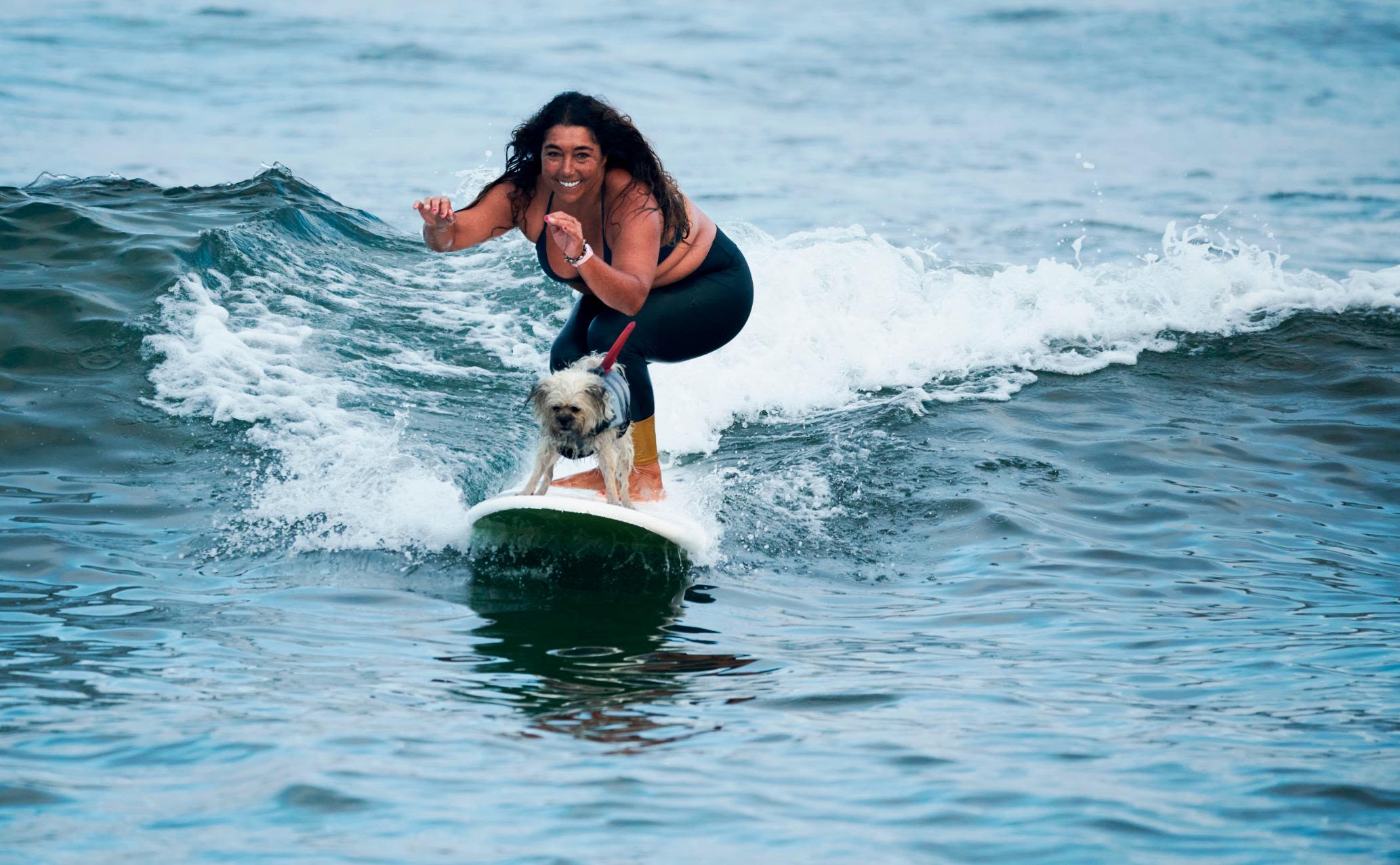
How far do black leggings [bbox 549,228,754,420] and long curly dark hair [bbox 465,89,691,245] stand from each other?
0.81ft

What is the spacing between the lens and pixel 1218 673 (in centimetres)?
435

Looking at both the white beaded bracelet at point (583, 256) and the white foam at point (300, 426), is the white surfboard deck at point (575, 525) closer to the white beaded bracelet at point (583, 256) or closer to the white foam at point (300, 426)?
the white foam at point (300, 426)

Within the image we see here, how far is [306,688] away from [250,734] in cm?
42

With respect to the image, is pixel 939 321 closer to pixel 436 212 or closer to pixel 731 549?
pixel 731 549

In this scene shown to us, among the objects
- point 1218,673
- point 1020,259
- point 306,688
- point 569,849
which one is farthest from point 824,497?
point 1020,259

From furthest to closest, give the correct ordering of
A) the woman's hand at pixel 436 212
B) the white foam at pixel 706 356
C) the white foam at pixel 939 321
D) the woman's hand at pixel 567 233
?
the white foam at pixel 939 321
the white foam at pixel 706 356
the woman's hand at pixel 436 212
the woman's hand at pixel 567 233

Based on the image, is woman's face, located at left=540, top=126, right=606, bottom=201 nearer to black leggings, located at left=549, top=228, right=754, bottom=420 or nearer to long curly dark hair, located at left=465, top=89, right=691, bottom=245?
long curly dark hair, located at left=465, top=89, right=691, bottom=245

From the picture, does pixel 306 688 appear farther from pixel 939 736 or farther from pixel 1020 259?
pixel 1020 259

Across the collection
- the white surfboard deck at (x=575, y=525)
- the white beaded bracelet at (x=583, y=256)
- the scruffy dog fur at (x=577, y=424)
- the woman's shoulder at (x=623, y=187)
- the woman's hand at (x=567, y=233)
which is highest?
the woman's shoulder at (x=623, y=187)

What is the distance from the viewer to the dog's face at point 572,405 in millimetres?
4883

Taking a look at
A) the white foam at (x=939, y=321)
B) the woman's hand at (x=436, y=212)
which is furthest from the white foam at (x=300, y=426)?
the white foam at (x=939, y=321)

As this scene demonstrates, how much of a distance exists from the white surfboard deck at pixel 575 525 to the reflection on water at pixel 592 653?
14 cm

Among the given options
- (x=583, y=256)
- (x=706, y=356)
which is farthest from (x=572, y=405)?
(x=706, y=356)

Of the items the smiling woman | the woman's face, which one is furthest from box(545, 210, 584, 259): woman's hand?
the woman's face
